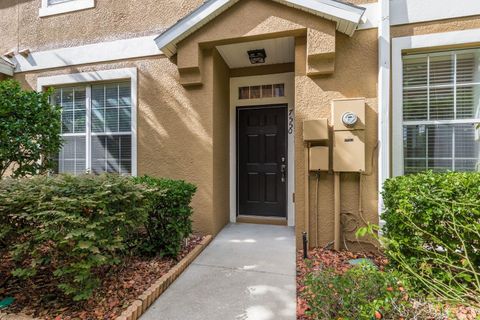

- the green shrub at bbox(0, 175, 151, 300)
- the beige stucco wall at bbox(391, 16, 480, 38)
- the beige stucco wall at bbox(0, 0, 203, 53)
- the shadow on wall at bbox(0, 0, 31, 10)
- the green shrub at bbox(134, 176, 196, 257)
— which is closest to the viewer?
the green shrub at bbox(0, 175, 151, 300)

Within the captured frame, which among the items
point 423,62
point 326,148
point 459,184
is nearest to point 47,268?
point 326,148

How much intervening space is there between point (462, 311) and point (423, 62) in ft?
10.8

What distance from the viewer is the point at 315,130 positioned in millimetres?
3703

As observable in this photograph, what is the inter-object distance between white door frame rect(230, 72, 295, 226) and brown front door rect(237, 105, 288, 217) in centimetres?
11

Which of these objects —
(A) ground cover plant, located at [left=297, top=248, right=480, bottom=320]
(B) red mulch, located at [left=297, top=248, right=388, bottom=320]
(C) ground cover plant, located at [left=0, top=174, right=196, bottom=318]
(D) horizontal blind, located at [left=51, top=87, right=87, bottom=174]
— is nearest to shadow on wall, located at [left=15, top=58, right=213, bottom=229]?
(D) horizontal blind, located at [left=51, top=87, right=87, bottom=174]

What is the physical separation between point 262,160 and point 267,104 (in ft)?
3.86

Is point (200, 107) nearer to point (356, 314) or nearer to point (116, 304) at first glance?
point (116, 304)

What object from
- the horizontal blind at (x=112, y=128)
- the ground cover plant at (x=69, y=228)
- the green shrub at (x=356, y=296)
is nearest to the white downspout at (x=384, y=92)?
the green shrub at (x=356, y=296)

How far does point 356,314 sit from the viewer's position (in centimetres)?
198

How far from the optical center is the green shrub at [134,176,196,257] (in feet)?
11.0

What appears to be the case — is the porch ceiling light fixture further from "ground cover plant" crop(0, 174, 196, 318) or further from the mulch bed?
the mulch bed

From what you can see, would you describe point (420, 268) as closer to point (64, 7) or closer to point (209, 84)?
point (209, 84)

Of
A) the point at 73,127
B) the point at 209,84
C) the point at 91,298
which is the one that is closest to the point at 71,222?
the point at 91,298

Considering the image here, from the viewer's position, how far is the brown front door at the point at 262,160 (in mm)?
5207
